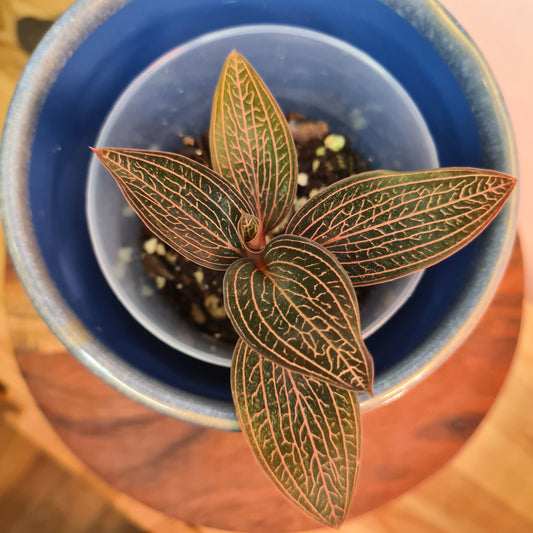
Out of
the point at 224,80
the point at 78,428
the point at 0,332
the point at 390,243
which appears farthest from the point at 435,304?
the point at 0,332

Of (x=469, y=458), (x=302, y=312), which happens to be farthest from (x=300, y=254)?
(x=469, y=458)

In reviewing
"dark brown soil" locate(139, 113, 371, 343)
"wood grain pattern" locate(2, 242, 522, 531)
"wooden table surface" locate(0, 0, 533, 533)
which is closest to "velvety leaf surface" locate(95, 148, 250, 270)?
"dark brown soil" locate(139, 113, 371, 343)

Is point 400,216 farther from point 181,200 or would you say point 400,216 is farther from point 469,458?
point 469,458

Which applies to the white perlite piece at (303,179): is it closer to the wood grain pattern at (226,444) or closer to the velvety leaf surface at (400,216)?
the velvety leaf surface at (400,216)

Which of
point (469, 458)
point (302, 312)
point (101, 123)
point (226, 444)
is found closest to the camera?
point (302, 312)

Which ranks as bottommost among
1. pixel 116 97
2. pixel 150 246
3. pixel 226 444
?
pixel 226 444

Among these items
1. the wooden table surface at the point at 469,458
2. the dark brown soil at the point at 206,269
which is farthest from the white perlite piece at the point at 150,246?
the wooden table surface at the point at 469,458

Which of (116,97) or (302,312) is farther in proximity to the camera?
(116,97)

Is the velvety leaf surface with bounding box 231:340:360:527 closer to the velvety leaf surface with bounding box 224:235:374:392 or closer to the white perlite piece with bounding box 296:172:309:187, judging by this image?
the velvety leaf surface with bounding box 224:235:374:392
